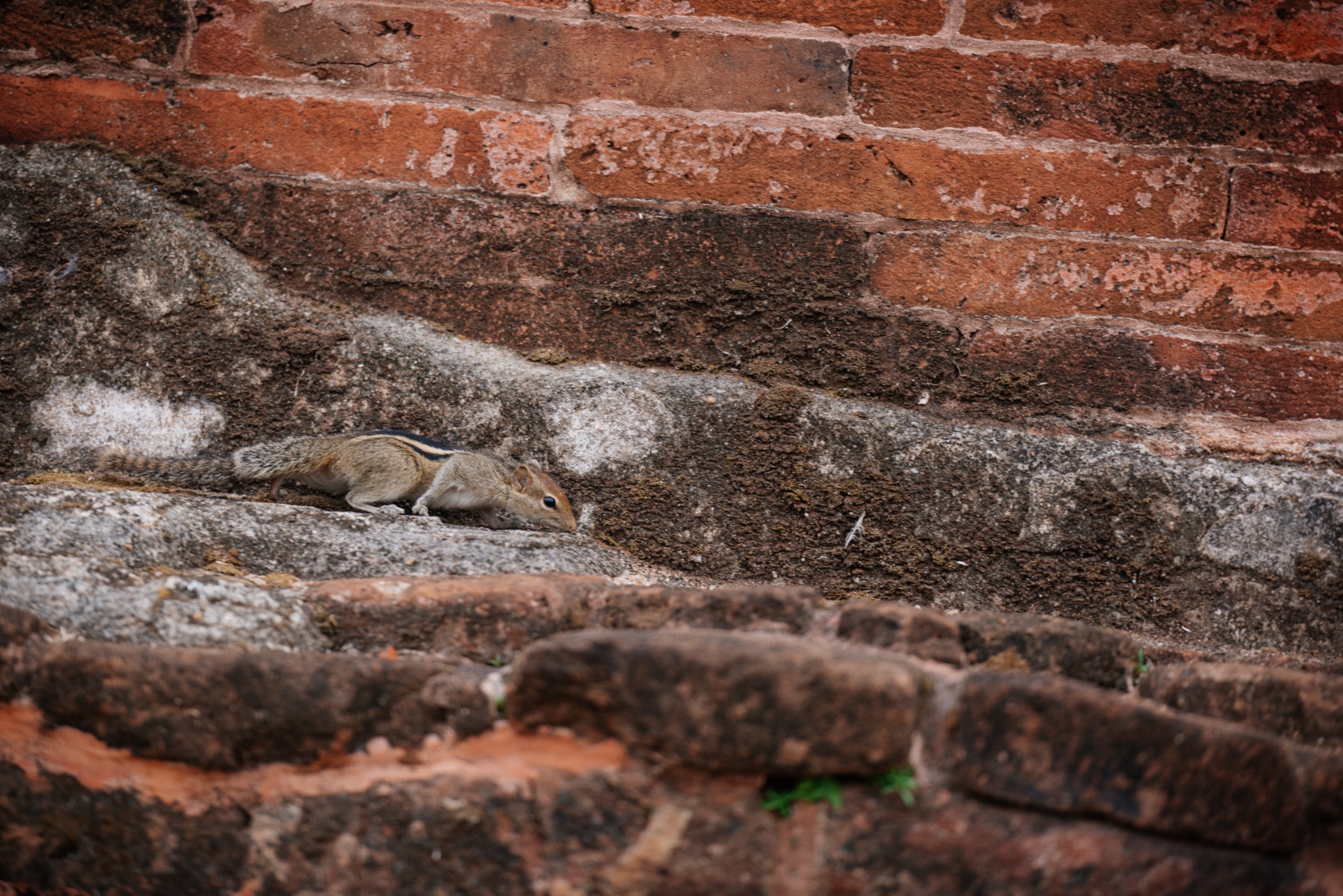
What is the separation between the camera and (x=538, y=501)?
9.25ft

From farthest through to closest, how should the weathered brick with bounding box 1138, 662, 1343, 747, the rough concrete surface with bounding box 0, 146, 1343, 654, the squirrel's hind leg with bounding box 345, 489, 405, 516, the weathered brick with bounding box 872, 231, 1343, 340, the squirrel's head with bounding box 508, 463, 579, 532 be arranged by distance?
the squirrel's hind leg with bounding box 345, 489, 405, 516 → the squirrel's head with bounding box 508, 463, 579, 532 → the weathered brick with bounding box 872, 231, 1343, 340 → the rough concrete surface with bounding box 0, 146, 1343, 654 → the weathered brick with bounding box 1138, 662, 1343, 747

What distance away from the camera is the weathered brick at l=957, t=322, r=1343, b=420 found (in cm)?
245

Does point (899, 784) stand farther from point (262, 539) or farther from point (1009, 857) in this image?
point (262, 539)

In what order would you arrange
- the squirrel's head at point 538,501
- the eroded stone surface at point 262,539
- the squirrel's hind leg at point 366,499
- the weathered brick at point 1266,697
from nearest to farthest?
the weathered brick at point 1266,697 < the eroded stone surface at point 262,539 < the squirrel's head at point 538,501 < the squirrel's hind leg at point 366,499

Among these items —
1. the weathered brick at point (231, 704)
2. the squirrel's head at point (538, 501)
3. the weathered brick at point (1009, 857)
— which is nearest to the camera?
the weathered brick at point (1009, 857)

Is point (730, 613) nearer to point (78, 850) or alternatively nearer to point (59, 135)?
point (78, 850)

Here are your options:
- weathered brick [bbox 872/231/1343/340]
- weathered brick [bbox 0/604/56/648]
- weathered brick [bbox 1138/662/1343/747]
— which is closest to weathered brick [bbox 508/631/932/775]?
weathered brick [bbox 1138/662/1343/747]

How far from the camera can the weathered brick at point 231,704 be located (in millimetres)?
1309

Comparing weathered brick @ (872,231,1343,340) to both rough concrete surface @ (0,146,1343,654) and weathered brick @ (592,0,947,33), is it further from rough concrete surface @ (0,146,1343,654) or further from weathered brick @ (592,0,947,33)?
weathered brick @ (592,0,947,33)

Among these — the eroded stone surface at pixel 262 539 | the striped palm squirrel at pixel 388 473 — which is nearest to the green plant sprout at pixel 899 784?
the eroded stone surface at pixel 262 539

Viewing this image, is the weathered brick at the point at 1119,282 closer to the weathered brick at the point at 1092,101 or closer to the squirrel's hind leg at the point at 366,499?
the weathered brick at the point at 1092,101

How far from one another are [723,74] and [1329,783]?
6.47 ft

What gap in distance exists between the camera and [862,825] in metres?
1.21

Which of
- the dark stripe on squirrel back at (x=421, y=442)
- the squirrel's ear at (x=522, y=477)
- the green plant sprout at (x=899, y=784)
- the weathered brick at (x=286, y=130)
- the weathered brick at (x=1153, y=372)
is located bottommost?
the squirrel's ear at (x=522, y=477)
